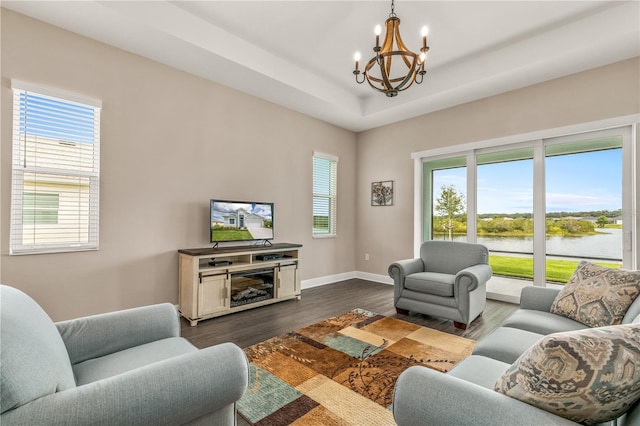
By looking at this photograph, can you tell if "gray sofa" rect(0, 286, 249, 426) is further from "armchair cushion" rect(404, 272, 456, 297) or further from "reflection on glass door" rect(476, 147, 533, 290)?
"reflection on glass door" rect(476, 147, 533, 290)

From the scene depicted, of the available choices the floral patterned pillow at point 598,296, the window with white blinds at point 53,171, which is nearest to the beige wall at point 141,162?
the window with white blinds at point 53,171

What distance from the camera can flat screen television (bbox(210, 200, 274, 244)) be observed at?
3750 millimetres

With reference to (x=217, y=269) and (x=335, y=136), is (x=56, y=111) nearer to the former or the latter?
(x=217, y=269)

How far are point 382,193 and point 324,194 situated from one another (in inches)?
42.9

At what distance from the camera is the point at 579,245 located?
3.75 metres

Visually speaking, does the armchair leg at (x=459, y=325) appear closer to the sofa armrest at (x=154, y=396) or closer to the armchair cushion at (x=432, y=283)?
the armchair cushion at (x=432, y=283)

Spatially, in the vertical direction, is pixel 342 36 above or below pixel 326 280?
above

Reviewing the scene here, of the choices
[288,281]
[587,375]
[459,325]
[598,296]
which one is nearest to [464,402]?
[587,375]

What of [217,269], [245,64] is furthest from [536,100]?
[217,269]

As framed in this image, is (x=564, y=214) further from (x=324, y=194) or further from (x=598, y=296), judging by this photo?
(x=324, y=194)

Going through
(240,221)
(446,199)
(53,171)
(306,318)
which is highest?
(53,171)

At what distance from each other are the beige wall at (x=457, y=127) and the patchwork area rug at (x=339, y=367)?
235 cm

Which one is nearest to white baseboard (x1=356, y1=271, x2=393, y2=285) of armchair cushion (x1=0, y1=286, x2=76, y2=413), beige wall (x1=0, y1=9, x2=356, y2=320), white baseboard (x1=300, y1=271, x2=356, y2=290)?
white baseboard (x1=300, y1=271, x2=356, y2=290)

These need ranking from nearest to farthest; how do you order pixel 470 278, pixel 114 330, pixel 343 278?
pixel 114 330, pixel 470 278, pixel 343 278
